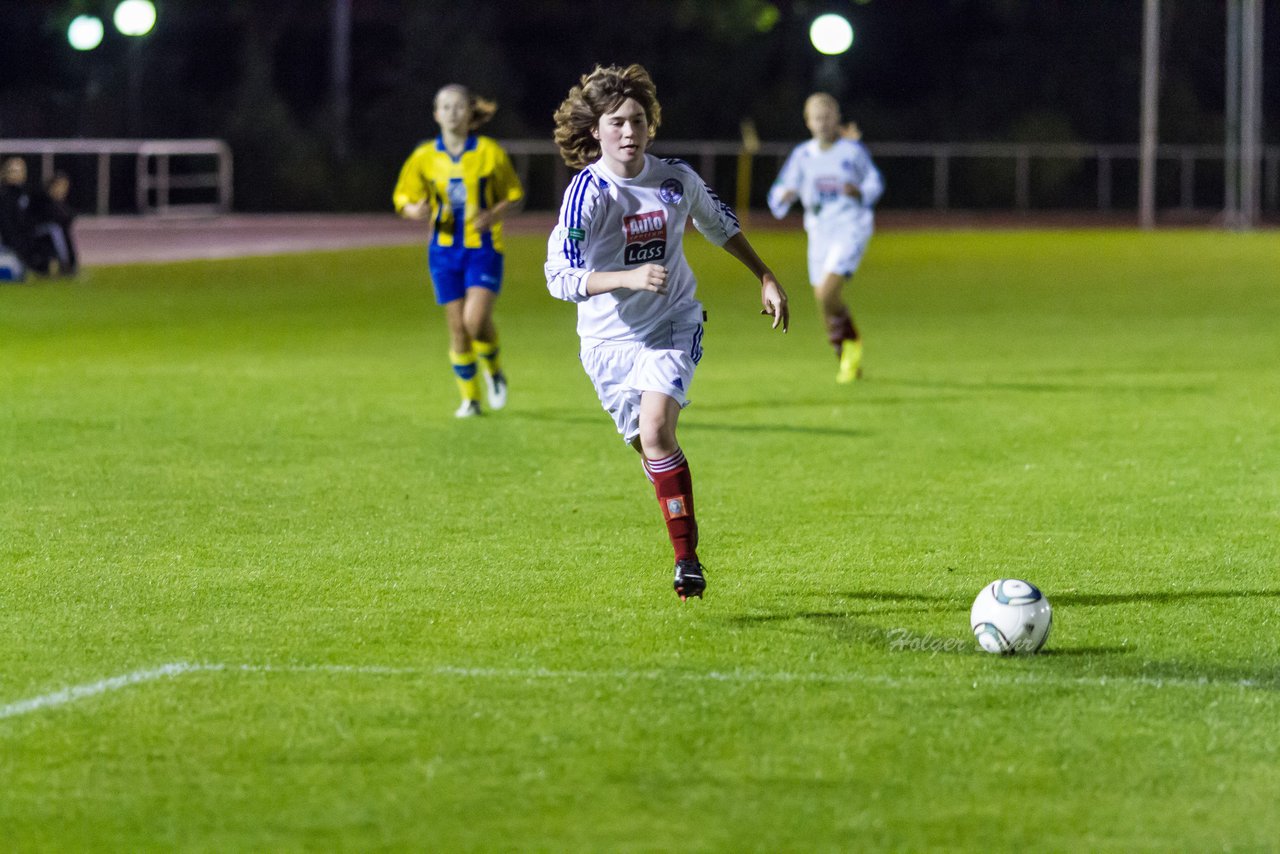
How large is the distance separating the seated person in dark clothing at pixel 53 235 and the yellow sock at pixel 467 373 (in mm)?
15138

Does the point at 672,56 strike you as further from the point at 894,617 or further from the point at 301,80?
the point at 894,617

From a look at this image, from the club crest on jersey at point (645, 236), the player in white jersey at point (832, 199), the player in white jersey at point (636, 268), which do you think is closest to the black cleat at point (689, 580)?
the player in white jersey at point (636, 268)

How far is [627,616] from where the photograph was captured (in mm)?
6703

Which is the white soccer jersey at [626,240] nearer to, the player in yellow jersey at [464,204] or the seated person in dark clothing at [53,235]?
the player in yellow jersey at [464,204]

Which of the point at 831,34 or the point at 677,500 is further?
the point at 831,34

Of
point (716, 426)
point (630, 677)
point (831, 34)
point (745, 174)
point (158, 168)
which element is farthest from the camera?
point (831, 34)

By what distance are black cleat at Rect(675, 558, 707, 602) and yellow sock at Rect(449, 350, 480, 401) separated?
18.5ft

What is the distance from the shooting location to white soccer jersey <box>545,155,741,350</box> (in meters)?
6.92

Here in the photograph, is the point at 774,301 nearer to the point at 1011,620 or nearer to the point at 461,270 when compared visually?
the point at 1011,620

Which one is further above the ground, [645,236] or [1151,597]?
[645,236]

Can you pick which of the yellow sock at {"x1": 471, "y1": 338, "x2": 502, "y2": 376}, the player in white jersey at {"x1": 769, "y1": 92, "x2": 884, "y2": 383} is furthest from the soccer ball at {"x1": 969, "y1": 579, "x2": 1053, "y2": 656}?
the player in white jersey at {"x1": 769, "y1": 92, "x2": 884, "y2": 383}

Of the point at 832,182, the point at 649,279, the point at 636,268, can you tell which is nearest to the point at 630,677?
the point at 649,279

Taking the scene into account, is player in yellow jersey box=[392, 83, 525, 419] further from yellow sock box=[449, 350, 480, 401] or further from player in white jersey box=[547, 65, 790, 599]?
player in white jersey box=[547, 65, 790, 599]

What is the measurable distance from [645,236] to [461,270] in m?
5.30
